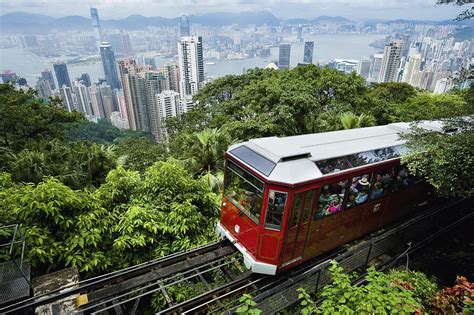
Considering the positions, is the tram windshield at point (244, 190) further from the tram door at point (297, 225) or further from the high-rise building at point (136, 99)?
the high-rise building at point (136, 99)

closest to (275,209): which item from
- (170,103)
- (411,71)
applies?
(170,103)

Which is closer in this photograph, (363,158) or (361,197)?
(363,158)

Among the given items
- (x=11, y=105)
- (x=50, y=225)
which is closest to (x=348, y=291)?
(x=50, y=225)

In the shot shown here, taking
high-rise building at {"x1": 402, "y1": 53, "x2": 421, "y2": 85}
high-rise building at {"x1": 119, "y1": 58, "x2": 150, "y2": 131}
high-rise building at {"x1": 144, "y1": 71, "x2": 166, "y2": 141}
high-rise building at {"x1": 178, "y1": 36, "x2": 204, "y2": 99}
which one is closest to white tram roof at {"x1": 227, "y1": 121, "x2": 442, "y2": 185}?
high-rise building at {"x1": 144, "y1": 71, "x2": 166, "y2": 141}

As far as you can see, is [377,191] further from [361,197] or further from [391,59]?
[391,59]

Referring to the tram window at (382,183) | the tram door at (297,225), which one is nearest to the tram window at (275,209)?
the tram door at (297,225)

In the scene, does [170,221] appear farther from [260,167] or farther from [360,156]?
[360,156]

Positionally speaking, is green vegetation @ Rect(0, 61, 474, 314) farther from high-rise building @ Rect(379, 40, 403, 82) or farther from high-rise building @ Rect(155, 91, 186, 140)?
high-rise building @ Rect(379, 40, 403, 82)
